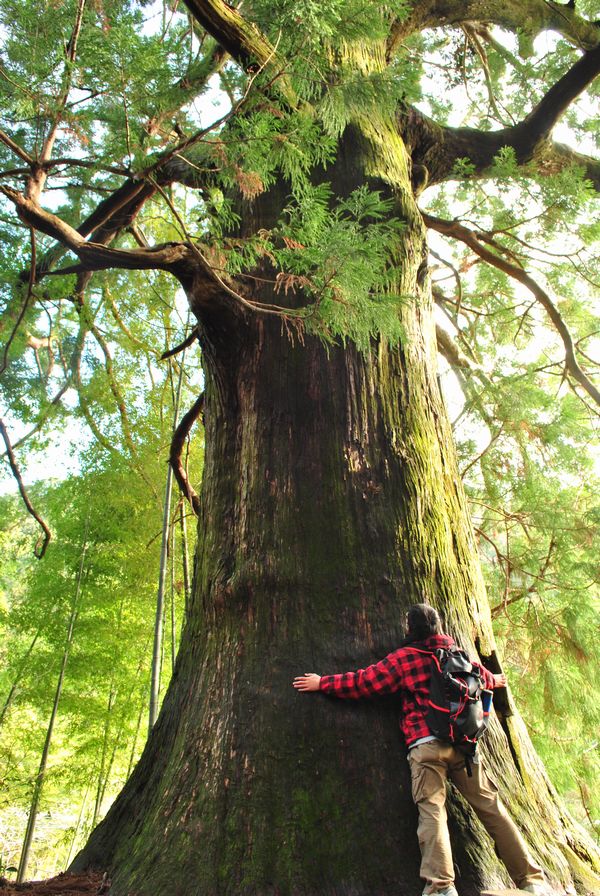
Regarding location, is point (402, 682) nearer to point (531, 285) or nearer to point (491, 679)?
point (491, 679)

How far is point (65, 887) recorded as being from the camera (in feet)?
5.93

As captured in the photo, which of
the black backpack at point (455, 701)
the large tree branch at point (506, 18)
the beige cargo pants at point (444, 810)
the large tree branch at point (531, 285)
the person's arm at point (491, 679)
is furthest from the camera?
the large tree branch at point (506, 18)

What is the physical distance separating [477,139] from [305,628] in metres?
3.26

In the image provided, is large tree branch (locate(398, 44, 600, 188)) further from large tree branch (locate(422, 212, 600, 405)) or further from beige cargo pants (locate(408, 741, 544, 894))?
beige cargo pants (locate(408, 741, 544, 894))

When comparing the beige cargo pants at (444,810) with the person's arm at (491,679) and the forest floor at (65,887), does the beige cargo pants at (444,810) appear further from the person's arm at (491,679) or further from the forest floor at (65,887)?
the forest floor at (65,887)

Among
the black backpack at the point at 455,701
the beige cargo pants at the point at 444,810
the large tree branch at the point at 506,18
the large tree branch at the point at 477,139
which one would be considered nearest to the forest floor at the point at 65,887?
the beige cargo pants at the point at 444,810

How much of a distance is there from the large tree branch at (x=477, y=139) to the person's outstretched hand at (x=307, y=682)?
3022 mm

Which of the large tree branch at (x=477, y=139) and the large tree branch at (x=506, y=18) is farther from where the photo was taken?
the large tree branch at (x=506, y=18)

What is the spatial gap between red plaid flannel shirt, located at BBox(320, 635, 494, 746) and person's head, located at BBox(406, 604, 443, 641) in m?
0.03

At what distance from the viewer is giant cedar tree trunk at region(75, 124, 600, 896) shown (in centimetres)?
163

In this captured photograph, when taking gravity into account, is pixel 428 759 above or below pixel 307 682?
below

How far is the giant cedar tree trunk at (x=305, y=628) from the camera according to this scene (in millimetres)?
1628

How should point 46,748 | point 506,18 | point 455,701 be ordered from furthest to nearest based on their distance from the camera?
point 46,748
point 506,18
point 455,701

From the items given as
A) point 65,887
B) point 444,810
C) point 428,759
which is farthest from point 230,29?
point 65,887
